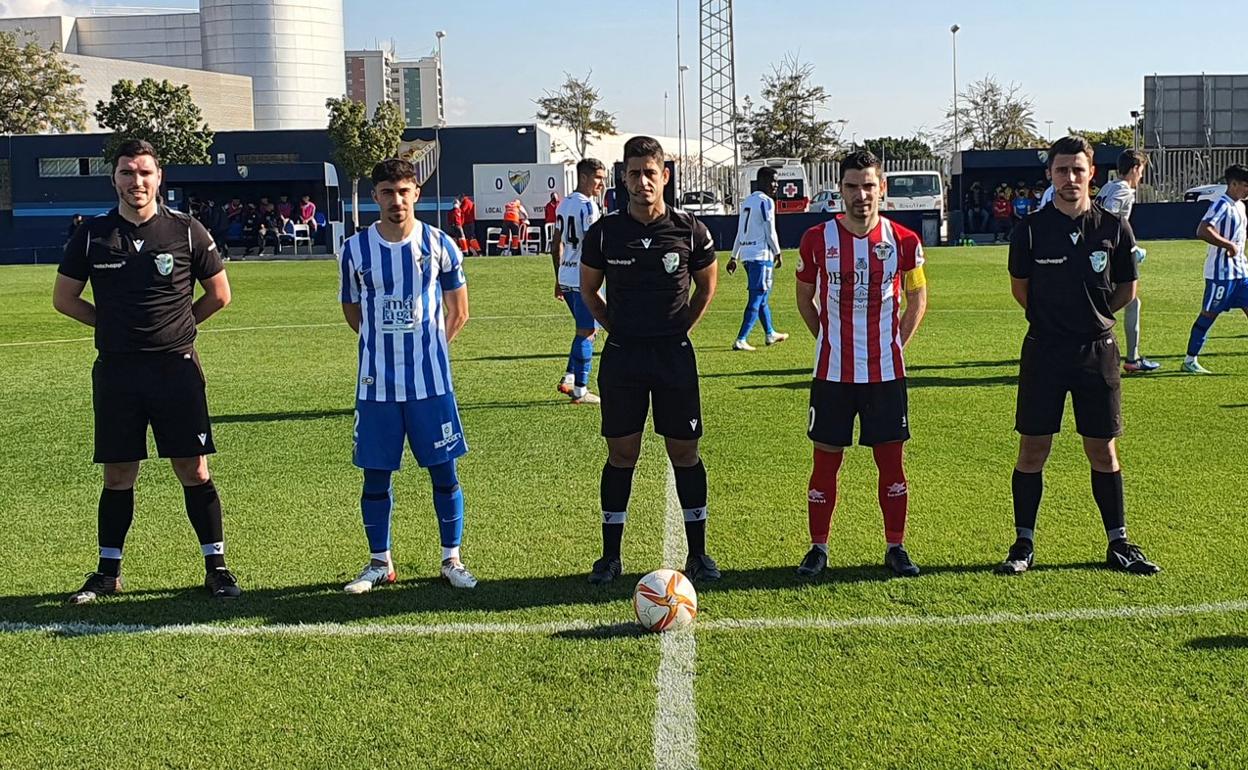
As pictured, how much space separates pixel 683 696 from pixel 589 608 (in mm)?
1123

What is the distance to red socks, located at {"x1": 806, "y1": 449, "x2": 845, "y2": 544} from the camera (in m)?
6.16

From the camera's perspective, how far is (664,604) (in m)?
5.29

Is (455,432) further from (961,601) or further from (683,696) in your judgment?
(961,601)

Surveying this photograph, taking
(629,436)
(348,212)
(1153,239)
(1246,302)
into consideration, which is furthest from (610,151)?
(629,436)

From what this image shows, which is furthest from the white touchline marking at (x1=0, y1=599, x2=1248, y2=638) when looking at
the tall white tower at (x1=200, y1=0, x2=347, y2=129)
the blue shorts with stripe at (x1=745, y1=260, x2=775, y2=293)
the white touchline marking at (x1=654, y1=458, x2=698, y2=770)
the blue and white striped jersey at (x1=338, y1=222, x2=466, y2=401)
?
the tall white tower at (x1=200, y1=0, x2=347, y2=129)

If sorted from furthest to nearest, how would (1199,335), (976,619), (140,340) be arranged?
(1199,335), (140,340), (976,619)

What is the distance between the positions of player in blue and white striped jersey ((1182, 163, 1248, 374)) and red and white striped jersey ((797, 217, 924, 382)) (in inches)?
264

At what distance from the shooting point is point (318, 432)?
10.2m

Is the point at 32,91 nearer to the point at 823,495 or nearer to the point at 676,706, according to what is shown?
the point at 823,495

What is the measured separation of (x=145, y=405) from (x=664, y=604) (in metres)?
2.57

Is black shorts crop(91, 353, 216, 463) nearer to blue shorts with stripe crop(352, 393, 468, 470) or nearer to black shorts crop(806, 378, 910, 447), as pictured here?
blue shorts with stripe crop(352, 393, 468, 470)

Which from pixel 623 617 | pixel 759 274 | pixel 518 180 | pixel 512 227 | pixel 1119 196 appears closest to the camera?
pixel 623 617

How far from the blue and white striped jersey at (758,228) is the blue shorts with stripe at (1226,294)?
475cm

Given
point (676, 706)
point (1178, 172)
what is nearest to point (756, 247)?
point (676, 706)
